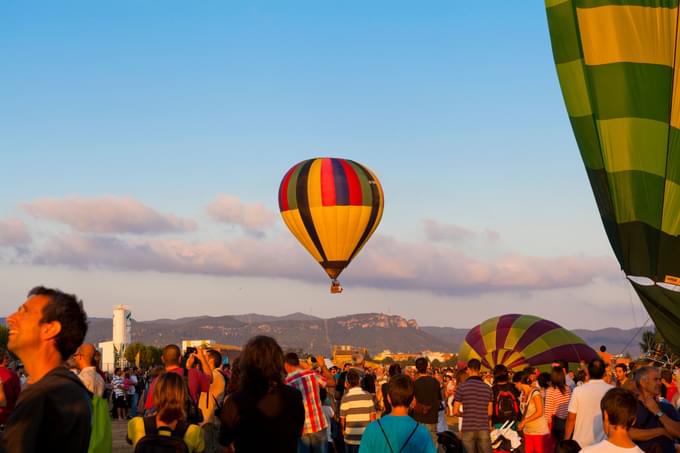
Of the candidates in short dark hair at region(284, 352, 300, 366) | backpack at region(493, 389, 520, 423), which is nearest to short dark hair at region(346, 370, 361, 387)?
short dark hair at region(284, 352, 300, 366)

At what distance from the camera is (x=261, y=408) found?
5.75 meters

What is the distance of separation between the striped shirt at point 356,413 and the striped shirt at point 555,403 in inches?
110

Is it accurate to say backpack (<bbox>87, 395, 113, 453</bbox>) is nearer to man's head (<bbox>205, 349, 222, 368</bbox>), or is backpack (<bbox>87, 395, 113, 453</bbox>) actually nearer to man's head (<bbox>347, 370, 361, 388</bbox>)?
man's head (<bbox>205, 349, 222, 368</bbox>)

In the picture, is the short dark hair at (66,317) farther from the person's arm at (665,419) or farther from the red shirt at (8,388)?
the person's arm at (665,419)

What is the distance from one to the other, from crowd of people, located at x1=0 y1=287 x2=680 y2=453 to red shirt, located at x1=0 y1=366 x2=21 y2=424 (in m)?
0.01

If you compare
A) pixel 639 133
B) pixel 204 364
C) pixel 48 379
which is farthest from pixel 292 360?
pixel 639 133

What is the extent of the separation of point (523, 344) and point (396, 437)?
2756 cm

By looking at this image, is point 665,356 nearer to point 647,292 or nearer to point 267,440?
point 647,292

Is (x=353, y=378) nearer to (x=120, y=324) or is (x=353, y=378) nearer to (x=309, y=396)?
(x=309, y=396)

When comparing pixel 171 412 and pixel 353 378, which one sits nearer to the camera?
pixel 171 412

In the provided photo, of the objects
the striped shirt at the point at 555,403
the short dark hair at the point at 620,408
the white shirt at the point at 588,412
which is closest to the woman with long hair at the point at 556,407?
the striped shirt at the point at 555,403

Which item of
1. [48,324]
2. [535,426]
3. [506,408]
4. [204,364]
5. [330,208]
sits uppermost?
[330,208]

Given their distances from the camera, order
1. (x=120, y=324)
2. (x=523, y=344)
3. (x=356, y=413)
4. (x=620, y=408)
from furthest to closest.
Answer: (x=120, y=324)
(x=523, y=344)
(x=356, y=413)
(x=620, y=408)

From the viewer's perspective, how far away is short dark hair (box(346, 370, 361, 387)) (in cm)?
1111
